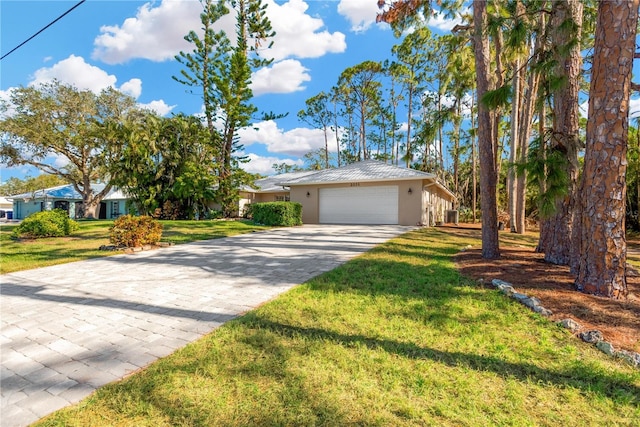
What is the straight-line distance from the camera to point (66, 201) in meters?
30.2

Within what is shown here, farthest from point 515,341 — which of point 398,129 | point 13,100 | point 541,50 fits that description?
point 13,100

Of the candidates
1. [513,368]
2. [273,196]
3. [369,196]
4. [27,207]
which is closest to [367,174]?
[369,196]

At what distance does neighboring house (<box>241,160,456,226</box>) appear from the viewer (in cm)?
1508

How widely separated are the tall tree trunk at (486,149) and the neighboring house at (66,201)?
3195 cm

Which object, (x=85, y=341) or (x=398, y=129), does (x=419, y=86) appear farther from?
(x=85, y=341)

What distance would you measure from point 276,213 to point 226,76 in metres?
10.3

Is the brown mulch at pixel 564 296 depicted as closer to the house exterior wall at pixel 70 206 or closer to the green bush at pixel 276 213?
the green bush at pixel 276 213

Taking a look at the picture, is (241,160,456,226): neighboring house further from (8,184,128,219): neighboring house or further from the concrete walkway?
(8,184,128,219): neighboring house

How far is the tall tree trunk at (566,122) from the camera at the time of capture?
15.4ft

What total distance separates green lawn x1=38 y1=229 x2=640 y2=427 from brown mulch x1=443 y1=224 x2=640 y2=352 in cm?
39

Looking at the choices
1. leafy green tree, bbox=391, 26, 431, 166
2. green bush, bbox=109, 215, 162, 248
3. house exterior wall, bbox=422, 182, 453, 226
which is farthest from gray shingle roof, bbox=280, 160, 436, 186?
green bush, bbox=109, 215, 162, 248

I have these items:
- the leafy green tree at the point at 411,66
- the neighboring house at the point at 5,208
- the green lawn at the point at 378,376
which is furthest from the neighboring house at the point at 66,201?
the green lawn at the point at 378,376

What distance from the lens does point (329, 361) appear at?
2.42 m

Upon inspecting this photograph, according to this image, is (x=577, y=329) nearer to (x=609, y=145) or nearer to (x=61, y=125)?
(x=609, y=145)
